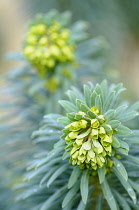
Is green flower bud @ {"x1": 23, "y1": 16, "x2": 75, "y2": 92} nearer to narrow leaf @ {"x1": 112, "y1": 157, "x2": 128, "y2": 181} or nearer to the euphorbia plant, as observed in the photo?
the euphorbia plant

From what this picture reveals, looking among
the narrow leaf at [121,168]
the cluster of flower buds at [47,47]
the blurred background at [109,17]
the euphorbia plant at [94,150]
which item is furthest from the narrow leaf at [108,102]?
the blurred background at [109,17]

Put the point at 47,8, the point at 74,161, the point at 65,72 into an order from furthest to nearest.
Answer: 1. the point at 47,8
2. the point at 65,72
3. the point at 74,161

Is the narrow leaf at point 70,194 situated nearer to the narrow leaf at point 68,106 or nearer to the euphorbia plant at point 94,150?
the euphorbia plant at point 94,150

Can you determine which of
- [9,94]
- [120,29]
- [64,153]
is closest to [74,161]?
[64,153]

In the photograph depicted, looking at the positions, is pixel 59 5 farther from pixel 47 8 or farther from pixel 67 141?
pixel 67 141

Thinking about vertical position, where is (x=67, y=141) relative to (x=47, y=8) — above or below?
below

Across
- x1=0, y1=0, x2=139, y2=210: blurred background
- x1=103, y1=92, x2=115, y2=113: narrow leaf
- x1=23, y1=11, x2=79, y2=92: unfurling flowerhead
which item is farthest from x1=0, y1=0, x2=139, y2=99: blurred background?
x1=103, y1=92, x2=115, y2=113: narrow leaf
